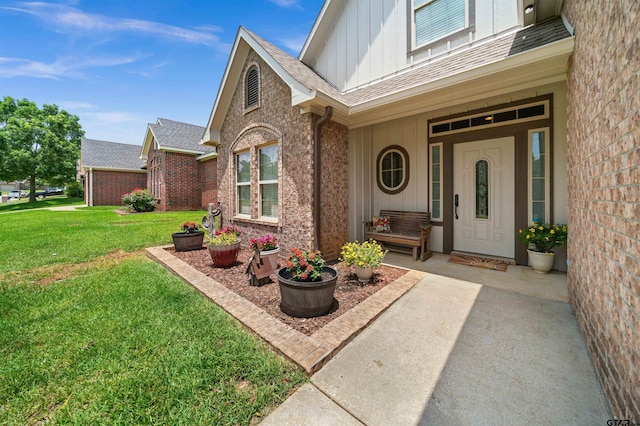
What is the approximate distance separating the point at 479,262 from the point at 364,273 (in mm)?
2674

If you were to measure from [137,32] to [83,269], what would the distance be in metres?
8.18

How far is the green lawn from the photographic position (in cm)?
181

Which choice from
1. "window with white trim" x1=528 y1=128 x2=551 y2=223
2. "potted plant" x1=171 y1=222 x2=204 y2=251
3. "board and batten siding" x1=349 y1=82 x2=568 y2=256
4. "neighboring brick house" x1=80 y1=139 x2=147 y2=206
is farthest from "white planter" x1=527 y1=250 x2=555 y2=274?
"neighboring brick house" x1=80 y1=139 x2=147 y2=206

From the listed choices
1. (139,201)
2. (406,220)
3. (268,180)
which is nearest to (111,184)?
(139,201)

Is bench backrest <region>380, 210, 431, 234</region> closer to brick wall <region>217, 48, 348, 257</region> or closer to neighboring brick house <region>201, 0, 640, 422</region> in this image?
neighboring brick house <region>201, 0, 640, 422</region>

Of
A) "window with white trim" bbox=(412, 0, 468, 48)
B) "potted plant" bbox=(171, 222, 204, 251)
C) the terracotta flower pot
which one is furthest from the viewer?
"potted plant" bbox=(171, 222, 204, 251)

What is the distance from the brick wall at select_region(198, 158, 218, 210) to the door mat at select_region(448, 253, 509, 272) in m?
13.6

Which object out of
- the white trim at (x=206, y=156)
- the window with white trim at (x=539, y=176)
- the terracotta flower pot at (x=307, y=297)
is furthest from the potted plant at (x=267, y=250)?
the white trim at (x=206, y=156)

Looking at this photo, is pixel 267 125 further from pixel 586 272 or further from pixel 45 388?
Answer: pixel 586 272

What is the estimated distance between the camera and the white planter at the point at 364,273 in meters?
4.18

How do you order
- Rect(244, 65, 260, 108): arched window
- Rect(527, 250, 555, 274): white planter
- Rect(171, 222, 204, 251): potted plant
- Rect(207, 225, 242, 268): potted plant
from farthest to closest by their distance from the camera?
Rect(171, 222, 204, 251): potted plant, Rect(244, 65, 260, 108): arched window, Rect(207, 225, 242, 268): potted plant, Rect(527, 250, 555, 274): white planter

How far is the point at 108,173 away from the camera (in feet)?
66.0

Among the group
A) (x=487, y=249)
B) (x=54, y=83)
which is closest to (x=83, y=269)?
(x=487, y=249)

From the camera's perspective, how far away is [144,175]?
71.3ft
